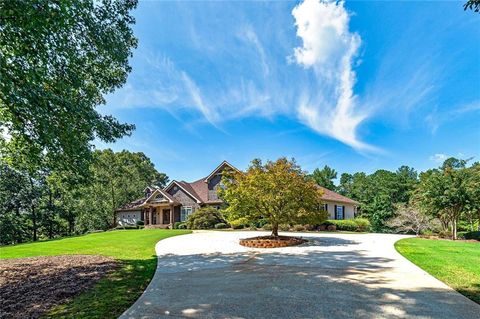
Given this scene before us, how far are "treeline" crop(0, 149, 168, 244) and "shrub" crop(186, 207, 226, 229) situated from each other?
405 inches

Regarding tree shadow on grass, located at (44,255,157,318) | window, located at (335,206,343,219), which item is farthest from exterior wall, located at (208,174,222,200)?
tree shadow on grass, located at (44,255,157,318)

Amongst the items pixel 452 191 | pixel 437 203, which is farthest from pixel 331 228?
pixel 452 191

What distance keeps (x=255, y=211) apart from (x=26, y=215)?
31.1 metres

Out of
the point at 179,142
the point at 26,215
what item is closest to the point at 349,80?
the point at 179,142

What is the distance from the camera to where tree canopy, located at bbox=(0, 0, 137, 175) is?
5789mm

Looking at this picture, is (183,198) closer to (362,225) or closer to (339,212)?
(339,212)

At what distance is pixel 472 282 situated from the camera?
651cm

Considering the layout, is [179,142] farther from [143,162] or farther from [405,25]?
[143,162]

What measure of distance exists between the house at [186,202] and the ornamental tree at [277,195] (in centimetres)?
1582

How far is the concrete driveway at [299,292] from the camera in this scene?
4.81 metres

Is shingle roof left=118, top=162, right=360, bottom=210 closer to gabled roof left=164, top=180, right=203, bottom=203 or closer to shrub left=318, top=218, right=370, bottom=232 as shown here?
gabled roof left=164, top=180, right=203, bottom=203

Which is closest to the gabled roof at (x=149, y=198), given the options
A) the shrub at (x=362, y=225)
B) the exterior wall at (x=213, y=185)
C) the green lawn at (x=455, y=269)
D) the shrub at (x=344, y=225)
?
the exterior wall at (x=213, y=185)

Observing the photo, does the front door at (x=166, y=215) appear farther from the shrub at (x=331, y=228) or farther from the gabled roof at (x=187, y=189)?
the shrub at (x=331, y=228)

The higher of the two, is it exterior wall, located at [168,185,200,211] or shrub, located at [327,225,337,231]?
exterior wall, located at [168,185,200,211]
